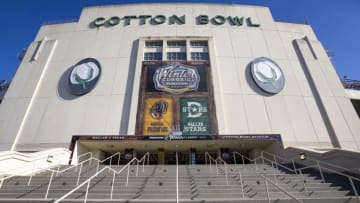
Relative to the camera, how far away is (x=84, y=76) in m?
18.2

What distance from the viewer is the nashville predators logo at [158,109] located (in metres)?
15.9

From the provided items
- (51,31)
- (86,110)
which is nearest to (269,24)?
(86,110)

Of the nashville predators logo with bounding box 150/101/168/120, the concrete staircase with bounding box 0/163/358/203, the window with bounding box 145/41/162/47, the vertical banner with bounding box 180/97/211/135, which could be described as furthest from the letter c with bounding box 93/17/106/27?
the concrete staircase with bounding box 0/163/358/203

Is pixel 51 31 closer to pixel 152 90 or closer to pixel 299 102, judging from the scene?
pixel 152 90

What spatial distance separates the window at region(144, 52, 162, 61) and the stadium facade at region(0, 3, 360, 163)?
112 millimetres

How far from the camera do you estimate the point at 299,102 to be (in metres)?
17.5

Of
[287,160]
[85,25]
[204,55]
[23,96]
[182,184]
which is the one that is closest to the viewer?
[182,184]

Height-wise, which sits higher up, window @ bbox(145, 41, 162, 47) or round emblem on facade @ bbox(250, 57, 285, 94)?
window @ bbox(145, 41, 162, 47)

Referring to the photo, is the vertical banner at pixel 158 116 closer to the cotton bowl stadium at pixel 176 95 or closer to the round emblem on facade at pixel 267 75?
the cotton bowl stadium at pixel 176 95

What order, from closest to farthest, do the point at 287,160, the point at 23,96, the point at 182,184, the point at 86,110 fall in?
the point at 182,184
the point at 287,160
the point at 86,110
the point at 23,96

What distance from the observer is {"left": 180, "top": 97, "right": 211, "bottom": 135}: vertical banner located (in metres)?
15.3

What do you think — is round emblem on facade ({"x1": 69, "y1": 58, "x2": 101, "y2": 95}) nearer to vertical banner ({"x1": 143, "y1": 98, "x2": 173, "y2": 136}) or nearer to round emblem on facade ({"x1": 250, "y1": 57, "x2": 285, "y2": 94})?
vertical banner ({"x1": 143, "y1": 98, "x2": 173, "y2": 136})

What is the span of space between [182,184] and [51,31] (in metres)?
23.6

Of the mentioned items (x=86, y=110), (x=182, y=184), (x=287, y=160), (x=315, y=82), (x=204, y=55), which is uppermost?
(x=204, y=55)
